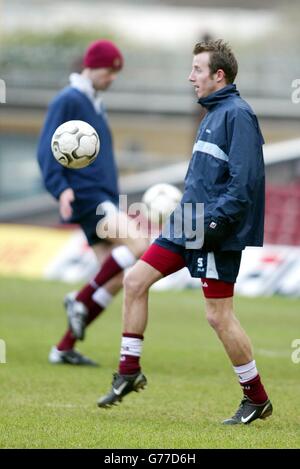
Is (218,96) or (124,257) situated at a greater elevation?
(218,96)

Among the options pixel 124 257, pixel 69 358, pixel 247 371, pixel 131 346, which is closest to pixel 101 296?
pixel 124 257

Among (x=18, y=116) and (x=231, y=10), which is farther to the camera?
(x=231, y=10)

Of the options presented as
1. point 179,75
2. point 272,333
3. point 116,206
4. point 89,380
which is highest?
point 116,206

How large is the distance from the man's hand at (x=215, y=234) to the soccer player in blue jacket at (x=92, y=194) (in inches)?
121

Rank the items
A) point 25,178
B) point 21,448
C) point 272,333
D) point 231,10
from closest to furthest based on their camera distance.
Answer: point 21,448 < point 272,333 < point 25,178 < point 231,10

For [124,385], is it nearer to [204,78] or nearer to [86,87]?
[204,78]

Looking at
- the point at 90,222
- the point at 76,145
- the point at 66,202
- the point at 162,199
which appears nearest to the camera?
the point at 76,145

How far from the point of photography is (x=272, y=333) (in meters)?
Result: 13.4

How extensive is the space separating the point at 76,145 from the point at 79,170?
7.47ft

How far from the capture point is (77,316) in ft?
34.2

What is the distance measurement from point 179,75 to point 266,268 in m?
20.1

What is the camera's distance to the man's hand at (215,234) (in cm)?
709

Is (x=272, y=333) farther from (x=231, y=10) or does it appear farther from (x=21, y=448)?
(x=231, y=10)
